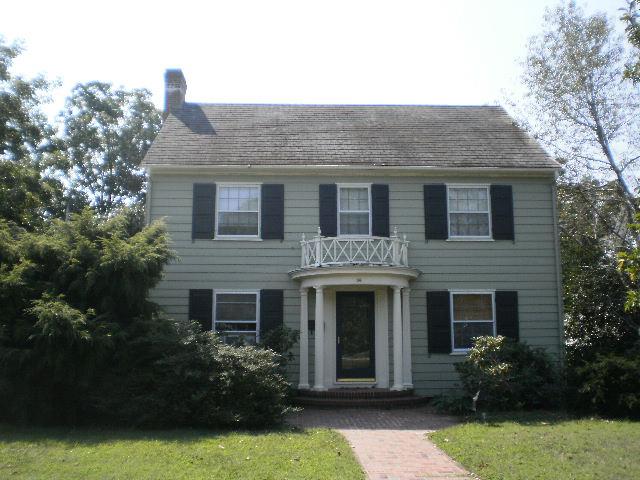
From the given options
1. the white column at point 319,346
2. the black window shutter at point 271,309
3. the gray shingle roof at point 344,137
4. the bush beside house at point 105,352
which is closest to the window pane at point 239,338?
the black window shutter at point 271,309

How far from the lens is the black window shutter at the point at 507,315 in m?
15.9

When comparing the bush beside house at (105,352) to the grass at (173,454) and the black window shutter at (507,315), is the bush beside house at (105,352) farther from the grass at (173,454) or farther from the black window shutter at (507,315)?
the black window shutter at (507,315)

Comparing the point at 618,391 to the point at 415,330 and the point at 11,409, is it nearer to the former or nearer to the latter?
the point at 415,330

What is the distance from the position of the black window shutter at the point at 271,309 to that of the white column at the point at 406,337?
3.30 m

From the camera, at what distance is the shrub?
12398mm

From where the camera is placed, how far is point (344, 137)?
17.8m

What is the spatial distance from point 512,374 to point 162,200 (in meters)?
10.2

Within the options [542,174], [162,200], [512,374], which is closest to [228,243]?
[162,200]

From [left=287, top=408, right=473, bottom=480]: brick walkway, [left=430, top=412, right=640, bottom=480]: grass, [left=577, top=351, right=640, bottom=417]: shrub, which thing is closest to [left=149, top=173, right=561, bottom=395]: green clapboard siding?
[left=287, top=408, right=473, bottom=480]: brick walkway

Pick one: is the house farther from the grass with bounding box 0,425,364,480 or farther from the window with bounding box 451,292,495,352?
the grass with bounding box 0,425,364,480

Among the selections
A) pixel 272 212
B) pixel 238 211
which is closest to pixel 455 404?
pixel 272 212

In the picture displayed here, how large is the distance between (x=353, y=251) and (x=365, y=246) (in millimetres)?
354

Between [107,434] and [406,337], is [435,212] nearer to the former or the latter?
[406,337]

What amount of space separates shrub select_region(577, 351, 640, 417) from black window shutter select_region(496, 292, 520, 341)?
2.81 meters
